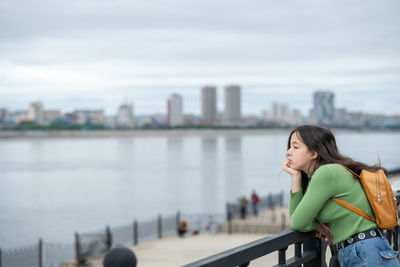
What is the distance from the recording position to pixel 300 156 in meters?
3.10

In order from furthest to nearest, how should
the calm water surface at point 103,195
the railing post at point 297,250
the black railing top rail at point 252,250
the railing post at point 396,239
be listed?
the calm water surface at point 103,195, the railing post at point 396,239, the railing post at point 297,250, the black railing top rail at point 252,250

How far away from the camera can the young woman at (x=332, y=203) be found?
2850mm

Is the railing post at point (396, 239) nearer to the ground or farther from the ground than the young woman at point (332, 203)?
nearer to the ground

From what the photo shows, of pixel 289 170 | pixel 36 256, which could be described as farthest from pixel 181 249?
pixel 289 170

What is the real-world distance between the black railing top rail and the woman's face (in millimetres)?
390

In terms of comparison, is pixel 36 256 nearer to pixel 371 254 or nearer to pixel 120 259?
pixel 371 254

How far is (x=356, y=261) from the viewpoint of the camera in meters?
2.90

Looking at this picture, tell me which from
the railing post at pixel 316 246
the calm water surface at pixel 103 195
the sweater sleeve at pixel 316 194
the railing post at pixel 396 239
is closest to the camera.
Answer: the sweater sleeve at pixel 316 194

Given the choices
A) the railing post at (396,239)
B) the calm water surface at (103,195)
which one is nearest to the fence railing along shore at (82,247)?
the calm water surface at (103,195)

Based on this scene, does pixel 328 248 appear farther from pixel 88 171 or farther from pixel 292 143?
pixel 88 171

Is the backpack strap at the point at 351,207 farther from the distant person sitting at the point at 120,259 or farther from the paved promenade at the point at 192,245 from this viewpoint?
the paved promenade at the point at 192,245

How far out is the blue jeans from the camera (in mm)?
2857

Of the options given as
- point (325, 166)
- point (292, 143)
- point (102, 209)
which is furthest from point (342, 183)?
point (102, 209)

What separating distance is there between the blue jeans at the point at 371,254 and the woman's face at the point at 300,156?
1.72 feet
